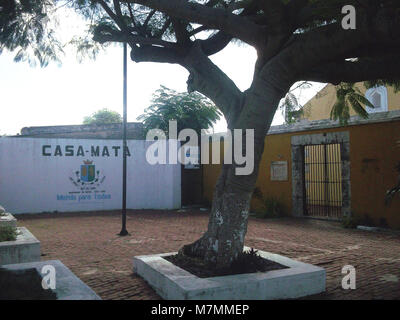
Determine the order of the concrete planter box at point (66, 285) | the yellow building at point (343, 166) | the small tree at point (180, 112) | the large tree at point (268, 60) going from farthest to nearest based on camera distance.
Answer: the small tree at point (180, 112), the yellow building at point (343, 166), the large tree at point (268, 60), the concrete planter box at point (66, 285)

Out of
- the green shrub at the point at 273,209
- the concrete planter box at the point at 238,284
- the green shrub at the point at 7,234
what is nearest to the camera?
the concrete planter box at the point at 238,284

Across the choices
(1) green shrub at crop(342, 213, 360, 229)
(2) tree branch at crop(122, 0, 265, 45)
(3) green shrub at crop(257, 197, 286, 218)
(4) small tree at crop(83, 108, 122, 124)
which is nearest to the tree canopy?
(2) tree branch at crop(122, 0, 265, 45)

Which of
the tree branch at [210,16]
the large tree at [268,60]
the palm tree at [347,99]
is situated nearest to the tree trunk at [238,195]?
the large tree at [268,60]

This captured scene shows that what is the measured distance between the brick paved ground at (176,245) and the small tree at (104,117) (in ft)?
104

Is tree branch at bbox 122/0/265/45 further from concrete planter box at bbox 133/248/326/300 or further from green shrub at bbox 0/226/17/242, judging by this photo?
green shrub at bbox 0/226/17/242

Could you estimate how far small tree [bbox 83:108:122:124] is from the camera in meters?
43.8

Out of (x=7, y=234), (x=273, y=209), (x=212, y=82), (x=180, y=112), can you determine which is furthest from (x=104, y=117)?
(x=212, y=82)

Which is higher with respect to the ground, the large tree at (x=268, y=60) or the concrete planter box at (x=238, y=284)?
the large tree at (x=268, y=60)

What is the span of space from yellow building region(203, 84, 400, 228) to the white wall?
14.3ft

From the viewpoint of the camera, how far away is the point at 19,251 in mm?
5934

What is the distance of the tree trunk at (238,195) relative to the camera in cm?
478

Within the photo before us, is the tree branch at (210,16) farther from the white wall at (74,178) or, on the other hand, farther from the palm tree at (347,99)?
the white wall at (74,178)
